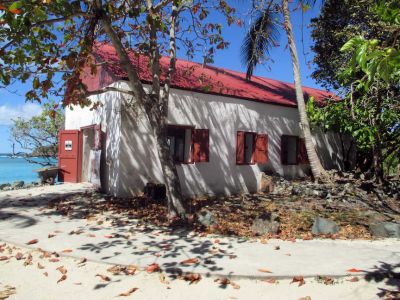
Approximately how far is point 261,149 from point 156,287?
28.8 ft

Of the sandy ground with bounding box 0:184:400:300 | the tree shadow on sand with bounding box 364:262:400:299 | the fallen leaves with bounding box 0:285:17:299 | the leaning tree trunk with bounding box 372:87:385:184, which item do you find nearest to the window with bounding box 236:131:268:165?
the leaning tree trunk with bounding box 372:87:385:184

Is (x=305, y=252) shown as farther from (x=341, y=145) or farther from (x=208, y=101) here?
(x=341, y=145)

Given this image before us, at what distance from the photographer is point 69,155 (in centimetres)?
1256

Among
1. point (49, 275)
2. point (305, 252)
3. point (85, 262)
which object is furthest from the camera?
point (305, 252)

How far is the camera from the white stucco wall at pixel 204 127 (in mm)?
9672

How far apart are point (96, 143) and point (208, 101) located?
3.65m

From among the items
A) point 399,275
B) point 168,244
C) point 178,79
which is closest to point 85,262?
point 168,244

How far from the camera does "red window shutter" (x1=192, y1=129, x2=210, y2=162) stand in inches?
426

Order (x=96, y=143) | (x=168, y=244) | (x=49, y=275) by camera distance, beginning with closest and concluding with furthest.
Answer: (x=49, y=275), (x=168, y=244), (x=96, y=143)

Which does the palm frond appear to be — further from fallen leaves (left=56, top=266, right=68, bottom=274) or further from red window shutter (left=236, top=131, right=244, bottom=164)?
fallen leaves (left=56, top=266, right=68, bottom=274)

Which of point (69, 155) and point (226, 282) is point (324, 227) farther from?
point (69, 155)

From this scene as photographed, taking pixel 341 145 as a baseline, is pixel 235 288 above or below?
below

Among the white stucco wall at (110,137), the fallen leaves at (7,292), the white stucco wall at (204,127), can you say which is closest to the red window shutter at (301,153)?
the white stucco wall at (204,127)

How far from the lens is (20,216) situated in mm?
7742
